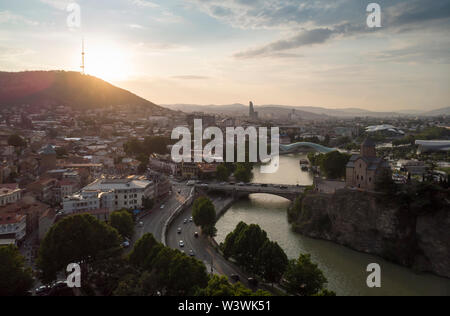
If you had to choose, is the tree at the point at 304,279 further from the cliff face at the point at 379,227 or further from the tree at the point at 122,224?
the tree at the point at 122,224

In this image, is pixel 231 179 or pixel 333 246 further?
pixel 231 179

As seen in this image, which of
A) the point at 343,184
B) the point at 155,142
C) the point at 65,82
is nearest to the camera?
the point at 343,184

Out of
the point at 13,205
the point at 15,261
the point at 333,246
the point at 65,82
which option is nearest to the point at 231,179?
the point at 333,246

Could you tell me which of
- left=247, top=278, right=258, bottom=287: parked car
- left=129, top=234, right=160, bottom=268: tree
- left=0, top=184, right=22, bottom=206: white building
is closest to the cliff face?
left=247, top=278, right=258, bottom=287: parked car

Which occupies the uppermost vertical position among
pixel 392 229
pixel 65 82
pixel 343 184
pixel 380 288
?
pixel 65 82

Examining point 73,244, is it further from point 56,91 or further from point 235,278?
point 56,91

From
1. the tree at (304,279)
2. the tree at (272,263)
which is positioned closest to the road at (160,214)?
the tree at (272,263)
